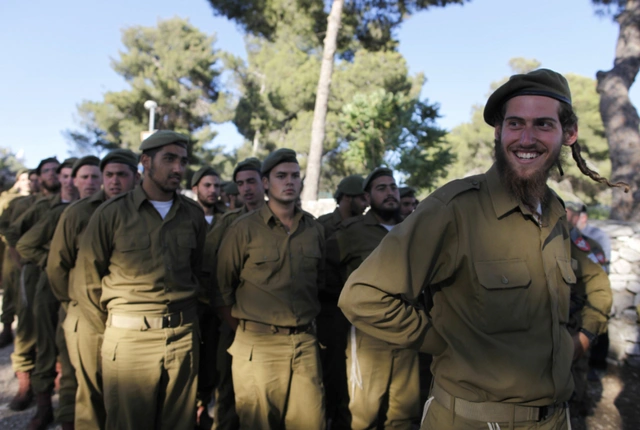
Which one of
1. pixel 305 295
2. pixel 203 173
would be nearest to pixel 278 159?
pixel 305 295

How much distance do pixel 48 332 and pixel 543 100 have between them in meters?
4.68

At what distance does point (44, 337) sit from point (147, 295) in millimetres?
2140

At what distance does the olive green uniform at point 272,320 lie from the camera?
3.18 metres

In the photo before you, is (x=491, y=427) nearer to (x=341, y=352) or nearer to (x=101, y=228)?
(x=101, y=228)

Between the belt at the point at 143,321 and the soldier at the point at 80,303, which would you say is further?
the soldier at the point at 80,303

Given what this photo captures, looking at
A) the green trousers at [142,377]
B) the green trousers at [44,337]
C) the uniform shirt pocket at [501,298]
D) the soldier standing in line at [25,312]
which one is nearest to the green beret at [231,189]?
the soldier standing in line at [25,312]

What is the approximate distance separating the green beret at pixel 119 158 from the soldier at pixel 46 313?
574 mm

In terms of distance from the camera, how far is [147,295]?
10.0 ft

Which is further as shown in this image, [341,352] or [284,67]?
[284,67]

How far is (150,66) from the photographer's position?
28578 mm

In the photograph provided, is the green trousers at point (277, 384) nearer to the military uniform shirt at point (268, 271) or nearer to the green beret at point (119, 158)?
the military uniform shirt at point (268, 271)

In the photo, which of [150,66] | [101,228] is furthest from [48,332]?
[150,66]

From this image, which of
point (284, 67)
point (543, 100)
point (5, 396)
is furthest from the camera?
point (284, 67)

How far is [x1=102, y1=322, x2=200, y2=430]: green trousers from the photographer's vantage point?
2990 millimetres
